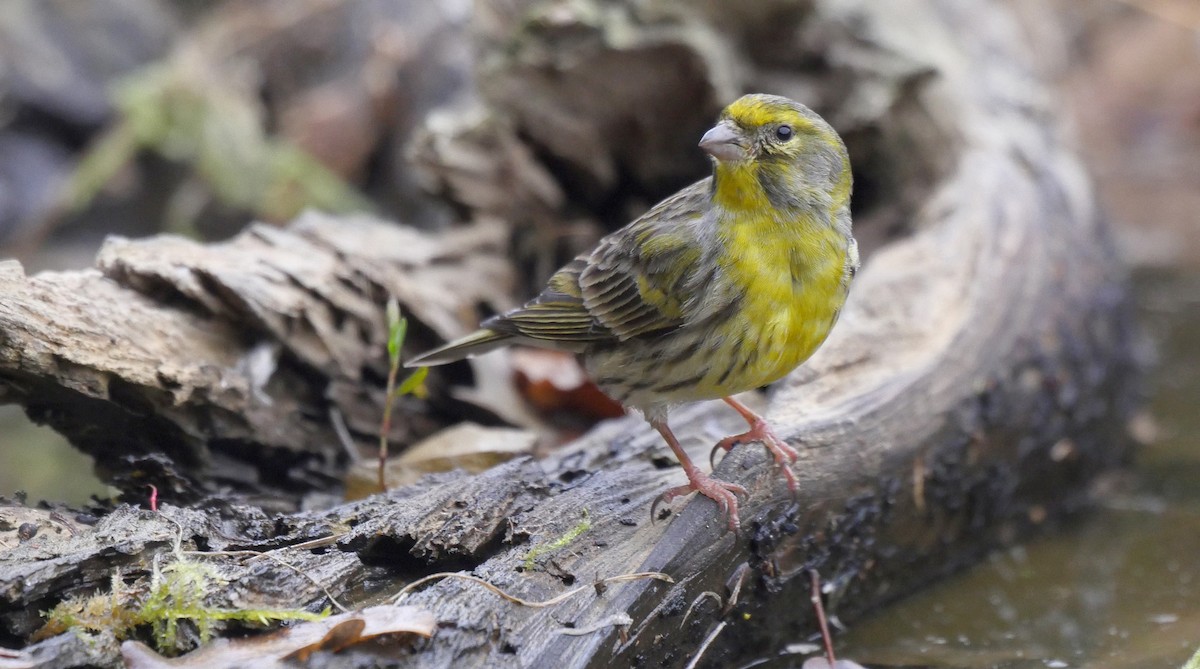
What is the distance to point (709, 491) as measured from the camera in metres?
3.43

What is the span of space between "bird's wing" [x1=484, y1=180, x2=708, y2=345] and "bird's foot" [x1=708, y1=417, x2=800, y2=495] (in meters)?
0.42

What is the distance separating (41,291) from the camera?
11.3ft

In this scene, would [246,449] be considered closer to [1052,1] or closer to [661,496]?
[661,496]

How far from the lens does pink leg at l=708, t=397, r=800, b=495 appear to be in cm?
361

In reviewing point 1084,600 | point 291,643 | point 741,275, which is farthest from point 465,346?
point 1084,600

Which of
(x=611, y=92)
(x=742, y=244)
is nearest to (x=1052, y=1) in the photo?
(x=611, y=92)

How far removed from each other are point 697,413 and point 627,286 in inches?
24.5

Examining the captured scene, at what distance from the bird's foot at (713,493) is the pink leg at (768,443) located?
0.18 meters

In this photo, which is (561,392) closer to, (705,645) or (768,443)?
(768,443)

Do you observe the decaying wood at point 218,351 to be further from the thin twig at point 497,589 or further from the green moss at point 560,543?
the green moss at point 560,543

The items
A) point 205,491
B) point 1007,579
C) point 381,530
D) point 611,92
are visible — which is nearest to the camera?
point 381,530

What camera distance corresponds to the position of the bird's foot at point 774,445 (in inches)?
142

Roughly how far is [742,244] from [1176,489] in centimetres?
275

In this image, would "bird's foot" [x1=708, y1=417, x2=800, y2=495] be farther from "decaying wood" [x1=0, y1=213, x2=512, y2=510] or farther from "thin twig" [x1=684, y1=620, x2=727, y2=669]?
"decaying wood" [x1=0, y1=213, x2=512, y2=510]
